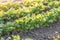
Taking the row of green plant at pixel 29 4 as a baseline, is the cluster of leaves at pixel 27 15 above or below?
below

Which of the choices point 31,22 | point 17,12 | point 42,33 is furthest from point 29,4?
point 42,33

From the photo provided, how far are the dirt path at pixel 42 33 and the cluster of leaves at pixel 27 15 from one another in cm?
11

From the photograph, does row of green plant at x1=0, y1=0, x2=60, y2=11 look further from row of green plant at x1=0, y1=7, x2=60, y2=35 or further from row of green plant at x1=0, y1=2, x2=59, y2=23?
row of green plant at x1=0, y1=7, x2=60, y2=35

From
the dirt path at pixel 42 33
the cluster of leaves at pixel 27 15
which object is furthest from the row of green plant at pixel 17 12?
the dirt path at pixel 42 33

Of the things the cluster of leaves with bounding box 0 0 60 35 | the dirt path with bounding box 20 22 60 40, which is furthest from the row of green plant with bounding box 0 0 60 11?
the dirt path with bounding box 20 22 60 40

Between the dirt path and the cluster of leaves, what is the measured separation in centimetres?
11

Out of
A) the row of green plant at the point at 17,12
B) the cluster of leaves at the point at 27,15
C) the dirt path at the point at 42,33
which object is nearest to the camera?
the dirt path at the point at 42,33

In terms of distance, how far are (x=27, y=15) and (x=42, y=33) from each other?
680 mm

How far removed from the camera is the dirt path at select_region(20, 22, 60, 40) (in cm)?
460

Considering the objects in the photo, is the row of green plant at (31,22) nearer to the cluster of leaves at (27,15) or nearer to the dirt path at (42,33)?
the cluster of leaves at (27,15)

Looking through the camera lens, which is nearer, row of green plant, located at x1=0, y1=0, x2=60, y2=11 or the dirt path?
the dirt path

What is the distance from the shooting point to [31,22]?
16.1 ft

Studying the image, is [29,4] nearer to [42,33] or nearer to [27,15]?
[27,15]

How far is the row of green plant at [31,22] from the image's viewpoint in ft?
15.4
